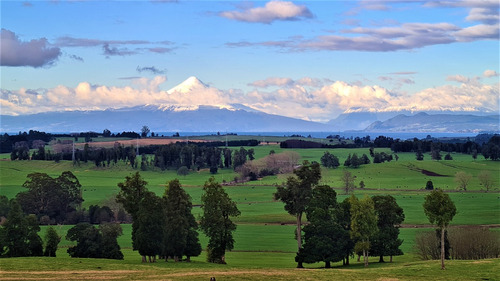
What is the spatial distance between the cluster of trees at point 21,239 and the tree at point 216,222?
19637 mm

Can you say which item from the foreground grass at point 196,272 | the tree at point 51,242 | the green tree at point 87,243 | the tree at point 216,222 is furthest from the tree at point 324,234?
the tree at point 51,242

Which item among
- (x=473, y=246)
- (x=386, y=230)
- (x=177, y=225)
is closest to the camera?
(x=177, y=225)

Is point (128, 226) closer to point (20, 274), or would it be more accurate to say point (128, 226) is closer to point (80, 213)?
point (80, 213)

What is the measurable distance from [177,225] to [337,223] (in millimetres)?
21279

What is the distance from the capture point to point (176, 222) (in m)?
83.1

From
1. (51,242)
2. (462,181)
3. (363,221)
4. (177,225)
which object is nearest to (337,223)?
(363,221)

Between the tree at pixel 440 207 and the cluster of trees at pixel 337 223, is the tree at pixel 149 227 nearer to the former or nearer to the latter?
the cluster of trees at pixel 337 223

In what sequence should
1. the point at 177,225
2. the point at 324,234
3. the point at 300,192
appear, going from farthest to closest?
the point at 300,192, the point at 324,234, the point at 177,225

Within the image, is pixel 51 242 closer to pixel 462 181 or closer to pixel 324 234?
pixel 324 234

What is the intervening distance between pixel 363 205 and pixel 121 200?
32.1 metres

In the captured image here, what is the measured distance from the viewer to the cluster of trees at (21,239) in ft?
272

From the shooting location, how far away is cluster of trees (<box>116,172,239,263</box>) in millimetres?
81500

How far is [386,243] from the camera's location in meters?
86.3

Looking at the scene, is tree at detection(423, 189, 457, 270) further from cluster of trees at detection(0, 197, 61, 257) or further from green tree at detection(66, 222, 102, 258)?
cluster of trees at detection(0, 197, 61, 257)
